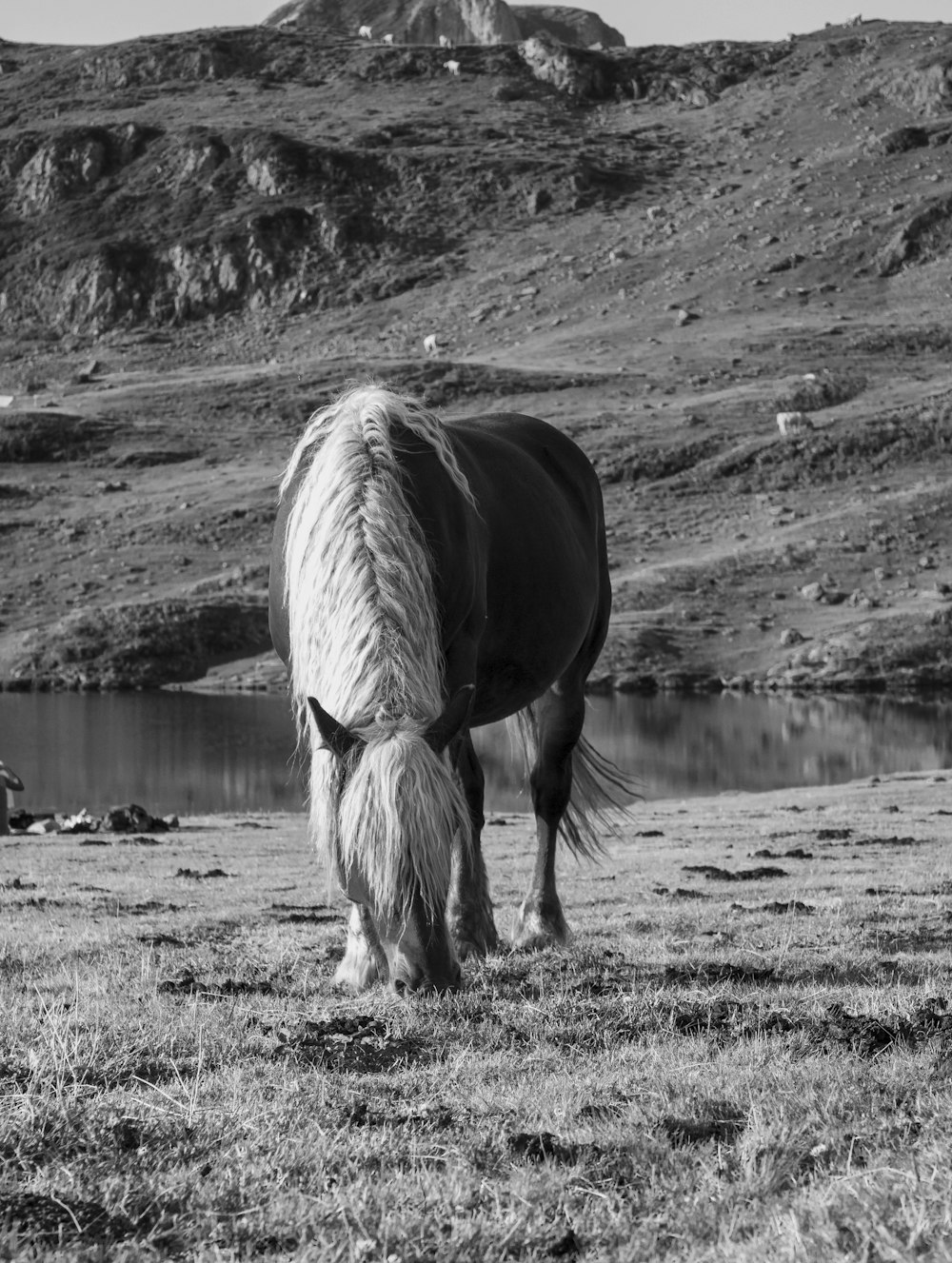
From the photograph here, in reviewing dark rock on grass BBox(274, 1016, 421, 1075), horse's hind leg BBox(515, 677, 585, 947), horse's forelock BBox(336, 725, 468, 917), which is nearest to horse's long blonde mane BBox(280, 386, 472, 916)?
horse's forelock BBox(336, 725, 468, 917)

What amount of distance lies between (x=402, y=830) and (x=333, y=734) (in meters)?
0.51

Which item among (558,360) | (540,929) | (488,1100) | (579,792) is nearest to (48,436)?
(558,360)

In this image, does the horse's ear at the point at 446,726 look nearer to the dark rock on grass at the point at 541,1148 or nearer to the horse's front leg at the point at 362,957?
the horse's front leg at the point at 362,957

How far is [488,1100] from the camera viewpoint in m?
4.25

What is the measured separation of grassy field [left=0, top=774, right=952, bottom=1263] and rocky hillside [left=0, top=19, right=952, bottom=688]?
5466cm

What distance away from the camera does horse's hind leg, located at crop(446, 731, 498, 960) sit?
793 centimetres

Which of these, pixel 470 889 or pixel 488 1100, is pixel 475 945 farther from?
pixel 488 1100

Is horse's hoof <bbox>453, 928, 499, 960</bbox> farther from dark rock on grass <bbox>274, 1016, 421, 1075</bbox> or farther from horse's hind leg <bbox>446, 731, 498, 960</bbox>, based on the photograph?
dark rock on grass <bbox>274, 1016, 421, 1075</bbox>

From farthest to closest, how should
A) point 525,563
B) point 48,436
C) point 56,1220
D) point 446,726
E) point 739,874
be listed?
point 48,436
point 739,874
point 525,563
point 446,726
point 56,1220

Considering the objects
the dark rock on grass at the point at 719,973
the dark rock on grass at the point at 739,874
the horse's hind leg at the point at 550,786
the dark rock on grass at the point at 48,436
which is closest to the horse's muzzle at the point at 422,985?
the dark rock on grass at the point at 719,973

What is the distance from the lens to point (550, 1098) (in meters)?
4.28

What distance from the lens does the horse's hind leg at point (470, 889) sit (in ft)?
26.0

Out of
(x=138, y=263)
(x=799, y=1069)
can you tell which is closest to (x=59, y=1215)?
(x=799, y=1069)

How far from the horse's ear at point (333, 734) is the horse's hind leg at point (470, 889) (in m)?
2.09
